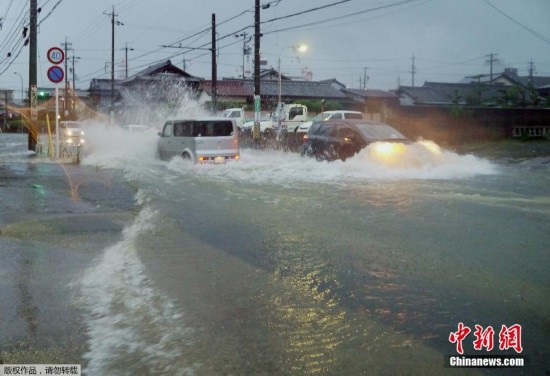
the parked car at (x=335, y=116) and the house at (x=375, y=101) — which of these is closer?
the parked car at (x=335, y=116)

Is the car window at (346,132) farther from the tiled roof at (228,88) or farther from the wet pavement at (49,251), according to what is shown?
the tiled roof at (228,88)

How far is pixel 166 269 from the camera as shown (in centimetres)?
606

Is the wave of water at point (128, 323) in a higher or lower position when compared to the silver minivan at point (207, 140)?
lower

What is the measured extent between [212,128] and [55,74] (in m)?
5.77

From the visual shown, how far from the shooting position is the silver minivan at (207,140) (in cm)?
1678

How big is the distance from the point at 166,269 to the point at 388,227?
3.49 meters

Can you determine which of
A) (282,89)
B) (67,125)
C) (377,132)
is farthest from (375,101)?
(377,132)

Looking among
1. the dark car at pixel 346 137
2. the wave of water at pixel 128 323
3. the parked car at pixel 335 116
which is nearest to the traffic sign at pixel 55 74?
the dark car at pixel 346 137

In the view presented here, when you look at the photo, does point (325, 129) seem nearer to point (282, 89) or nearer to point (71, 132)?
point (71, 132)

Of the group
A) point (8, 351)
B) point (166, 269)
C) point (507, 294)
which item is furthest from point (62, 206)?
point (507, 294)

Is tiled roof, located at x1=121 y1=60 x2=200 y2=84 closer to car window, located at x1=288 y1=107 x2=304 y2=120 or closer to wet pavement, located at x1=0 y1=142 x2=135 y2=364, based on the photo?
car window, located at x1=288 y1=107 x2=304 y2=120

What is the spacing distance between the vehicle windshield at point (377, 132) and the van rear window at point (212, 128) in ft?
12.7

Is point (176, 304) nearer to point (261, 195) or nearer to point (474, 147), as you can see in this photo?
point (261, 195)

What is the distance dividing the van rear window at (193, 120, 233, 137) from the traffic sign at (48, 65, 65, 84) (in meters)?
5.24
